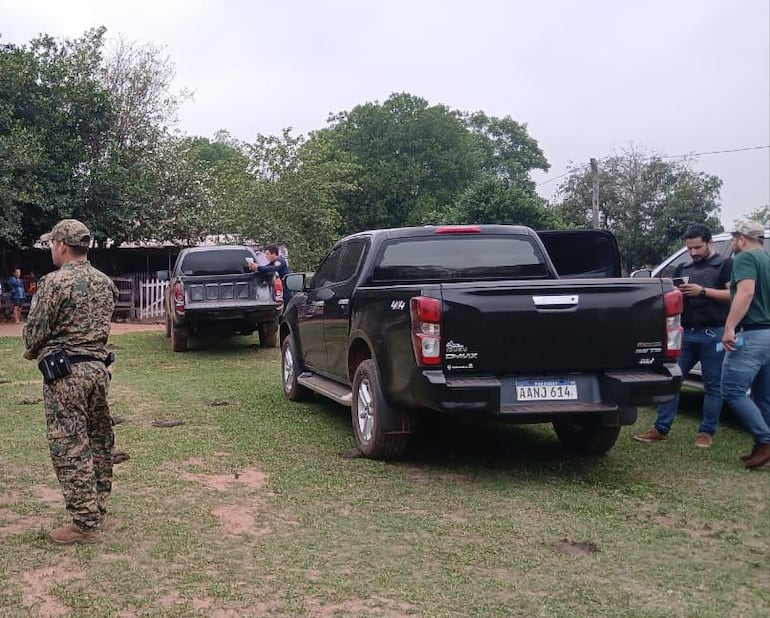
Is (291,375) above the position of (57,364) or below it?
below

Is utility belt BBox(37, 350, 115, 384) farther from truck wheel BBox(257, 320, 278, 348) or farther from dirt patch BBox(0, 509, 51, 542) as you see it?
truck wheel BBox(257, 320, 278, 348)

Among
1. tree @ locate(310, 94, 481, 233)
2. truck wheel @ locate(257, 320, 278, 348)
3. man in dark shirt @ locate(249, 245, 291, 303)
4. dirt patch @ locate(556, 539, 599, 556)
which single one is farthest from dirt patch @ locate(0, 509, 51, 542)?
tree @ locate(310, 94, 481, 233)

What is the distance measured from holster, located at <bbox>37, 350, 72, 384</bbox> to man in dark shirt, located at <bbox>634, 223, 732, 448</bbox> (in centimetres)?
442

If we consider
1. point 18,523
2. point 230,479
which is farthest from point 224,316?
point 18,523

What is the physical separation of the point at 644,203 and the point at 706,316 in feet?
110

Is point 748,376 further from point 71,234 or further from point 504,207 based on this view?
point 504,207

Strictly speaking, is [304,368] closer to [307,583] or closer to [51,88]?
[307,583]

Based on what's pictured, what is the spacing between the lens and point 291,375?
8.84 m

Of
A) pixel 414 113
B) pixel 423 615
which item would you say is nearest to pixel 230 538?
pixel 423 615

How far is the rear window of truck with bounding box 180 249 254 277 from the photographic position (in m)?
14.0

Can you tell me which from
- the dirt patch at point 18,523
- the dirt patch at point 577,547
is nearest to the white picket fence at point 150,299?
the dirt patch at point 18,523

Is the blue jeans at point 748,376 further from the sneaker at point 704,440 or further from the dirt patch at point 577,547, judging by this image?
the dirt patch at point 577,547

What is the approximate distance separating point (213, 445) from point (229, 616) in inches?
130

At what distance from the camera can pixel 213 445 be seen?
6727 mm
